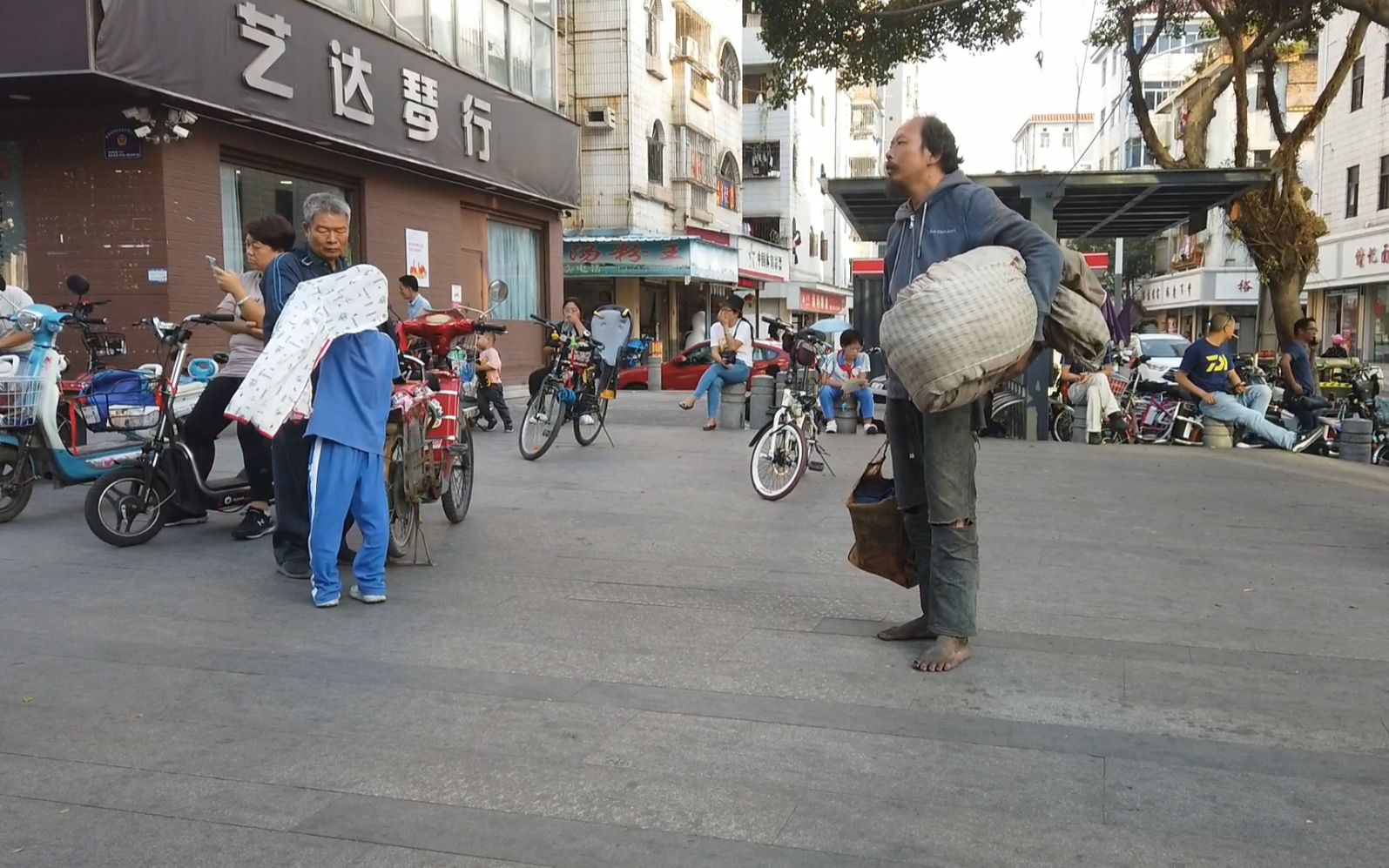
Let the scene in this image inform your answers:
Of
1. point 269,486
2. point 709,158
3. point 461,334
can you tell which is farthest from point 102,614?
point 709,158

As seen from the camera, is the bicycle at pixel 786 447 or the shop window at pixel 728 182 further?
the shop window at pixel 728 182

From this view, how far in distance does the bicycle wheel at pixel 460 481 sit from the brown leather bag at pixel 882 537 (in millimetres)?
3083

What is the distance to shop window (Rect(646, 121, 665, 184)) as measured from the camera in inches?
1176

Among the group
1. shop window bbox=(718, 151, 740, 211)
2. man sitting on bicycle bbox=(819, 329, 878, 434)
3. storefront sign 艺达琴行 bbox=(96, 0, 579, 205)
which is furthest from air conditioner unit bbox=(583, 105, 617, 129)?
man sitting on bicycle bbox=(819, 329, 878, 434)

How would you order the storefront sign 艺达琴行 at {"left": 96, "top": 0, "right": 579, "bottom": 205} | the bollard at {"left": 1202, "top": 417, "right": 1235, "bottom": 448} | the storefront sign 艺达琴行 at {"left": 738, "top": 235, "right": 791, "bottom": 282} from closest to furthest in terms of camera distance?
the storefront sign 艺达琴行 at {"left": 96, "top": 0, "right": 579, "bottom": 205} → the bollard at {"left": 1202, "top": 417, "right": 1235, "bottom": 448} → the storefront sign 艺达琴行 at {"left": 738, "top": 235, "right": 791, "bottom": 282}

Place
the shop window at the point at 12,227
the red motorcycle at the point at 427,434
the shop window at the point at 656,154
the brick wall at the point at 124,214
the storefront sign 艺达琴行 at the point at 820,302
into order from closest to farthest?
the red motorcycle at the point at 427,434
the brick wall at the point at 124,214
the shop window at the point at 12,227
the shop window at the point at 656,154
the storefront sign 艺达琴行 at the point at 820,302

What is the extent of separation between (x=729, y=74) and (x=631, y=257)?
471 inches

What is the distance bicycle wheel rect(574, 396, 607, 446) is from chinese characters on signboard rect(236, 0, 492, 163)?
16.3 feet

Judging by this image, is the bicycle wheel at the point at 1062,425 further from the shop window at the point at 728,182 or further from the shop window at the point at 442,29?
the shop window at the point at 728,182

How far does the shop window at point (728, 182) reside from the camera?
36094mm

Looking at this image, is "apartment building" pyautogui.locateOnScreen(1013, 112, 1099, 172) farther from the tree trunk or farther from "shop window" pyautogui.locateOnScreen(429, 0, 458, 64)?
"shop window" pyautogui.locateOnScreen(429, 0, 458, 64)

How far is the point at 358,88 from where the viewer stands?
13.9 meters

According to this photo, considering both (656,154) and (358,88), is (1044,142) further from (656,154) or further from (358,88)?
(358,88)

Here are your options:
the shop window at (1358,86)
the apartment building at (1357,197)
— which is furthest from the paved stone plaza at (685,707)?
the shop window at (1358,86)
